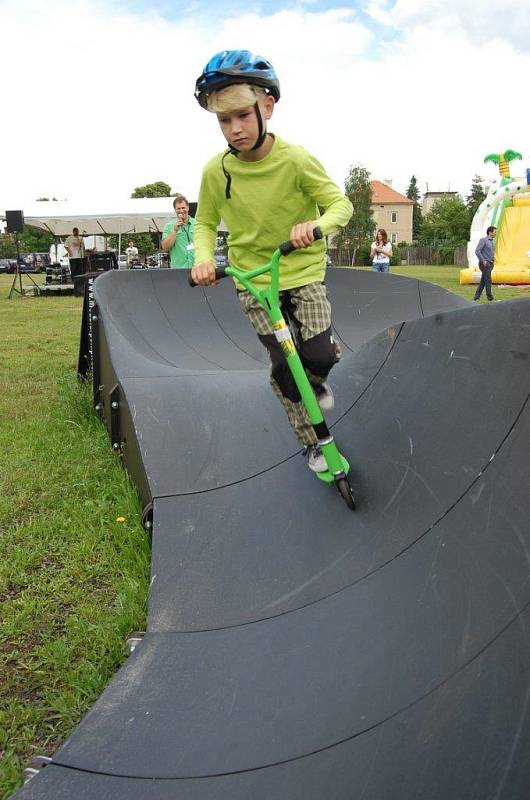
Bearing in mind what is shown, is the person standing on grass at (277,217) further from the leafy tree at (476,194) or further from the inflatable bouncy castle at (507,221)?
the leafy tree at (476,194)

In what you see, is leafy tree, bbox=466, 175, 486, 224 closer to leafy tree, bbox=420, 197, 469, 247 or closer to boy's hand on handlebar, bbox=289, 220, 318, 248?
leafy tree, bbox=420, 197, 469, 247

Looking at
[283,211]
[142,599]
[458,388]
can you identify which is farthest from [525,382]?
[142,599]

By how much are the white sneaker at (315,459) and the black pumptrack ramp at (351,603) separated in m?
0.08

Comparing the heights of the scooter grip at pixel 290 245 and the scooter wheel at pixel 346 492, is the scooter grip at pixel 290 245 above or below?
above

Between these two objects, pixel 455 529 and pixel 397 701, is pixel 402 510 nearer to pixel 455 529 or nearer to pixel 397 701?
pixel 455 529

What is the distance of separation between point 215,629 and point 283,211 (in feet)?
6.43

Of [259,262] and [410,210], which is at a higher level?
[410,210]

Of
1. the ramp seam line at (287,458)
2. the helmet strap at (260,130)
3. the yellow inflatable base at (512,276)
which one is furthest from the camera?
the yellow inflatable base at (512,276)

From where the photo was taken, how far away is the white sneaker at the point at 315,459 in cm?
310

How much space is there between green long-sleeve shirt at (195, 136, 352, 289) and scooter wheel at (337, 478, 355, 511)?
1.02 meters

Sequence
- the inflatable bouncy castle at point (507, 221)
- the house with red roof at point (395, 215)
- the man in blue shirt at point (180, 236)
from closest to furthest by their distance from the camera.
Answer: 1. the man in blue shirt at point (180, 236)
2. the inflatable bouncy castle at point (507, 221)
3. the house with red roof at point (395, 215)

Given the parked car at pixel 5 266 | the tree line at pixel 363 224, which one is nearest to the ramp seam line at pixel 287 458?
Answer: the parked car at pixel 5 266

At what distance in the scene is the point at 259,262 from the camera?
11.3ft

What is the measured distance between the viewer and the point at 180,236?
28.1 feet
